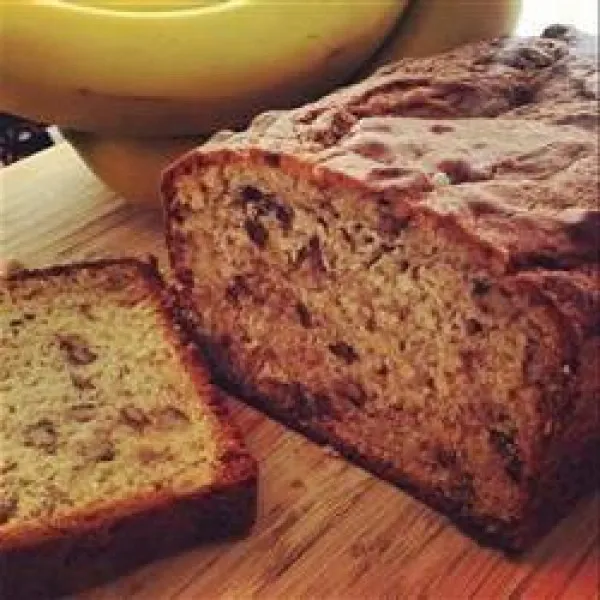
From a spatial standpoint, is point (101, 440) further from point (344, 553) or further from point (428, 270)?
point (428, 270)

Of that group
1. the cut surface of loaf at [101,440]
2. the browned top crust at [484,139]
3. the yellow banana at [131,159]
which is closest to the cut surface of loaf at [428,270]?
the browned top crust at [484,139]

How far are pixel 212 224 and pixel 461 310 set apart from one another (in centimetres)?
39

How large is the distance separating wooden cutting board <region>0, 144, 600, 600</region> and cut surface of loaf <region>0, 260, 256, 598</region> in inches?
1.6

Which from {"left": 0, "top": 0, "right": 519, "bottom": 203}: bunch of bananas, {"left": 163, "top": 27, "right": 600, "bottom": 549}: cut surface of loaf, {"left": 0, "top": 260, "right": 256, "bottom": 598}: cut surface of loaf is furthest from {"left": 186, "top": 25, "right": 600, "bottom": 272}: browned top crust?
{"left": 0, "top": 260, "right": 256, "bottom": 598}: cut surface of loaf

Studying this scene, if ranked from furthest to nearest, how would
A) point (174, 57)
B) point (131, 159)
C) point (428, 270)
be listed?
point (131, 159), point (174, 57), point (428, 270)

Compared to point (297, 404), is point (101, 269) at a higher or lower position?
higher

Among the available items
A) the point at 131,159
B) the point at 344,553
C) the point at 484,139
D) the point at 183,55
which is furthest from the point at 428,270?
the point at 131,159

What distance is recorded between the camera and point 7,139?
7.76 ft

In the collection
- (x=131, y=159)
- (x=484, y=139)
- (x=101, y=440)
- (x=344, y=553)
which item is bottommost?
(x=344, y=553)

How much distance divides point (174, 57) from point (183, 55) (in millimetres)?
13

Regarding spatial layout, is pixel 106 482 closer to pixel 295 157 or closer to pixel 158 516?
pixel 158 516

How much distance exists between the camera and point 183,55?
64.7 inches

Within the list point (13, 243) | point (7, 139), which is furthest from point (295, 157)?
point (7, 139)

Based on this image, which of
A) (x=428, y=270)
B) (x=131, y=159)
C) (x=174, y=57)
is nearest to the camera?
(x=428, y=270)
